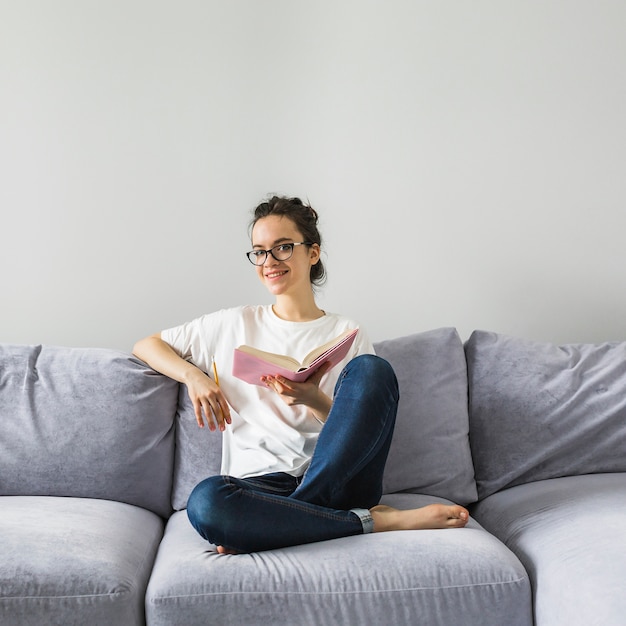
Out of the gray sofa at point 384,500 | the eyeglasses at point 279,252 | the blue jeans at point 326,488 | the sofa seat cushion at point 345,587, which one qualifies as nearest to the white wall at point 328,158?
the gray sofa at point 384,500

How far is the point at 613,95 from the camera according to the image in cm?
269

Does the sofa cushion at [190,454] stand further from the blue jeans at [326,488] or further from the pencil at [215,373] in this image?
the blue jeans at [326,488]

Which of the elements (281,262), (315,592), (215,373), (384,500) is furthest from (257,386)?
(315,592)

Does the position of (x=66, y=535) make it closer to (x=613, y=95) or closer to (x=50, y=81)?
(x=50, y=81)

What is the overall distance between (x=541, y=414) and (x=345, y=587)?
0.97m

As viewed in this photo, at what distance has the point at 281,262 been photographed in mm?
2068

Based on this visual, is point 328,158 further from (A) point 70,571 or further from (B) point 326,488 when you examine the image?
(A) point 70,571

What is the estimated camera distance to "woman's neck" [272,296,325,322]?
2.10m

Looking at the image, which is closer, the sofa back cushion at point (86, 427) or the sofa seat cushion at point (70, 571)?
the sofa seat cushion at point (70, 571)

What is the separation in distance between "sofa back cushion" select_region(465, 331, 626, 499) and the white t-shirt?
0.43 metres

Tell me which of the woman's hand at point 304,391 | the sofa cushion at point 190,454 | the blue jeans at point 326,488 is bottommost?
the sofa cushion at point 190,454

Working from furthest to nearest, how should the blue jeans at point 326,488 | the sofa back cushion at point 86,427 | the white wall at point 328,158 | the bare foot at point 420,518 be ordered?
the white wall at point 328,158, the sofa back cushion at point 86,427, the bare foot at point 420,518, the blue jeans at point 326,488

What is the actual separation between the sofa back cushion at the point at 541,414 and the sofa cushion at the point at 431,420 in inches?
2.3

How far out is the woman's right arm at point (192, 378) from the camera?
187 cm
